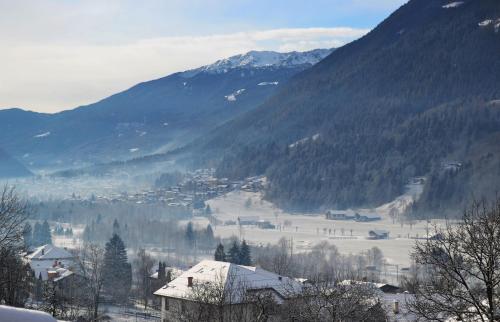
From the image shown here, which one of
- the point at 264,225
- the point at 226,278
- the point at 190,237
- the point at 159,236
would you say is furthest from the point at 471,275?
the point at 264,225

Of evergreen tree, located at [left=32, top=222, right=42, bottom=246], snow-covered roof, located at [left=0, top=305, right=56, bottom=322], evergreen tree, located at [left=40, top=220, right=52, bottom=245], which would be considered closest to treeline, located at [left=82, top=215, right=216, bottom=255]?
evergreen tree, located at [left=40, top=220, right=52, bottom=245]

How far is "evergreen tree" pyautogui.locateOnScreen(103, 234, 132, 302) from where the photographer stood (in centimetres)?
8850

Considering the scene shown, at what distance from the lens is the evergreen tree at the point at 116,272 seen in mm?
88500

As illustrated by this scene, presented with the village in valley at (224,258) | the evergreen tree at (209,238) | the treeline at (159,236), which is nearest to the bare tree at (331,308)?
the village in valley at (224,258)

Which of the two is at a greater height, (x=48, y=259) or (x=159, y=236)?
(x=48, y=259)

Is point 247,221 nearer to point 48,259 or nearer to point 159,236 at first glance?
point 159,236

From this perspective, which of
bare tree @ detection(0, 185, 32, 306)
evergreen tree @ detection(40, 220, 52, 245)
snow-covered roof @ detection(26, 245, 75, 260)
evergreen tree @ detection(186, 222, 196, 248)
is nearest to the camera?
bare tree @ detection(0, 185, 32, 306)

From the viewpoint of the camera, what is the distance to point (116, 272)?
307 ft

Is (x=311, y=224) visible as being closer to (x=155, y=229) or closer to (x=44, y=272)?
(x=155, y=229)

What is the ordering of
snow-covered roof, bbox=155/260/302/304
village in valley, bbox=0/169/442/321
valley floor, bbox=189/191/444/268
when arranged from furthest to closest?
valley floor, bbox=189/191/444/268 → village in valley, bbox=0/169/442/321 → snow-covered roof, bbox=155/260/302/304

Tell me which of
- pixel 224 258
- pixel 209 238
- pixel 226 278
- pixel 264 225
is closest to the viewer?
pixel 226 278

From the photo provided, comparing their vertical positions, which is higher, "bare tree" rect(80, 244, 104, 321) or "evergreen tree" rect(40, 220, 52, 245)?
"bare tree" rect(80, 244, 104, 321)

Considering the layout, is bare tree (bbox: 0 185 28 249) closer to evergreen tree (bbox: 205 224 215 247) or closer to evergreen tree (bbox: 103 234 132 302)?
evergreen tree (bbox: 103 234 132 302)

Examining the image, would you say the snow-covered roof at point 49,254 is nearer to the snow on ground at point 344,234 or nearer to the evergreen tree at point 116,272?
the evergreen tree at point 116,272
